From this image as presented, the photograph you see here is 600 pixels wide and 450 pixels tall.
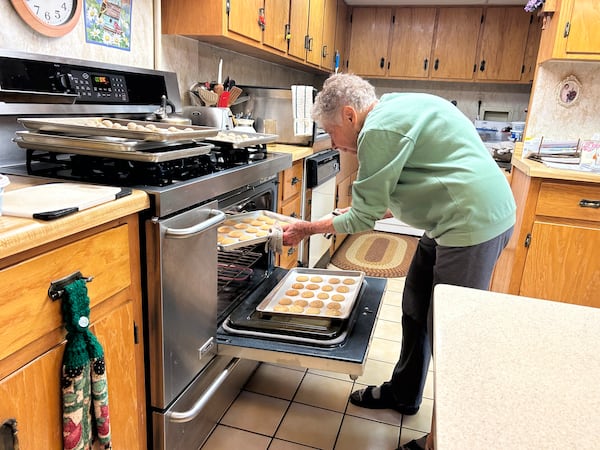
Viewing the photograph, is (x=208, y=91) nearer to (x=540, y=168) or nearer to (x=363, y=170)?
(x=363, y=170)

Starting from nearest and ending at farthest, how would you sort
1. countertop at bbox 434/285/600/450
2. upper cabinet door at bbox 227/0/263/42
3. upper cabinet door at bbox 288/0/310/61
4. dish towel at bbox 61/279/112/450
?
countertop at bbox 434/285/600/450 → dish towel at bbox 61/279/112/450 → upper cabinet door at bbox 227/0/263/42 → upper cabinet door at bbox 288/0/310/61

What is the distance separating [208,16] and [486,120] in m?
3.36

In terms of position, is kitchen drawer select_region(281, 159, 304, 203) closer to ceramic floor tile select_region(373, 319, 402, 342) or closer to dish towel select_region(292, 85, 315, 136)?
dish towel select_region(292, 85, 315, 136)

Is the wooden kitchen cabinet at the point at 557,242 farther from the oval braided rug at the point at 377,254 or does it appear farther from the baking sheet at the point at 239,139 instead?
the baking sheet at the point at 239,139

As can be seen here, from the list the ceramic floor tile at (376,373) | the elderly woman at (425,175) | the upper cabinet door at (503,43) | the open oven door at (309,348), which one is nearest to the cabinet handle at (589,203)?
the elderly woman at (425,175)

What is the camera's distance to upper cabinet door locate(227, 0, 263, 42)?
82.1 inches

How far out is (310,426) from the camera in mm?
1688

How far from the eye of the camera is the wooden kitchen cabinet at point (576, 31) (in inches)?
90.2

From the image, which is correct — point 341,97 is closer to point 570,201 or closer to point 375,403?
point 375,403

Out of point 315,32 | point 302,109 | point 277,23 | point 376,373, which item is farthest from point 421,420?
point 315,32

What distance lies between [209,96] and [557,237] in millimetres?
1864

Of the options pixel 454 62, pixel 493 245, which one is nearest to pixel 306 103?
pixel 493 245

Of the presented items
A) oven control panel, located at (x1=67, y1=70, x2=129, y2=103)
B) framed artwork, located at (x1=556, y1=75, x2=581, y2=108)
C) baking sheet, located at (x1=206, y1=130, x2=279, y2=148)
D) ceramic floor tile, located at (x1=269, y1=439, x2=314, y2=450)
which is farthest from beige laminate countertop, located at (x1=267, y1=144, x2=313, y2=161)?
framed artwork, located at (x1=556, y1=75, x2=581, y2=108)

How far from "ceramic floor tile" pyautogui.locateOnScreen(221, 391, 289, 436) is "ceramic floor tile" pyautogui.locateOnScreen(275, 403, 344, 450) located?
3cm
